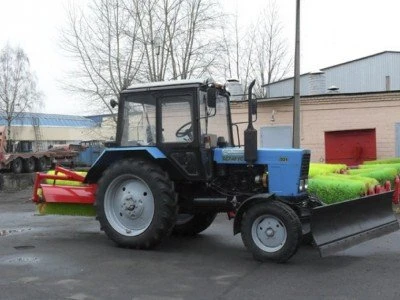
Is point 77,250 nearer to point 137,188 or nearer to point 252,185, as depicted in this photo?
point 137,188

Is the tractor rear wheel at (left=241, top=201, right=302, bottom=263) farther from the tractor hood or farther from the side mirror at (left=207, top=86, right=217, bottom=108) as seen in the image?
the side mirror at (left=207, top=86, right=217, bottom=108)

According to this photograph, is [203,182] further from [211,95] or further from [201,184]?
[211,95]

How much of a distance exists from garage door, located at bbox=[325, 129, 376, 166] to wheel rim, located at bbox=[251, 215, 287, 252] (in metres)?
13.2

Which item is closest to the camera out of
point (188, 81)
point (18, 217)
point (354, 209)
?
point (354, 209)

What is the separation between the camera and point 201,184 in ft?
28.3

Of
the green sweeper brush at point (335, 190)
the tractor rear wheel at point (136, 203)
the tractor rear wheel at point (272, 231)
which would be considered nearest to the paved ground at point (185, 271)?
the tractor rear wheel at point (272, 231)

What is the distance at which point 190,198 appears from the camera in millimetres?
8758

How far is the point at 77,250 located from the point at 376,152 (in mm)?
13931

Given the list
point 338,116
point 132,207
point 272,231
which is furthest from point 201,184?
point 338,116

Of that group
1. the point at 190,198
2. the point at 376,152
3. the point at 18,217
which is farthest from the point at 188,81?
the point at 376,152

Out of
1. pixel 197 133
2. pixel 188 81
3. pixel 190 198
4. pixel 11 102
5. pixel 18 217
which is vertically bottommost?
pixel 18 217

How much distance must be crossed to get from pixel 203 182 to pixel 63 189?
103 inches

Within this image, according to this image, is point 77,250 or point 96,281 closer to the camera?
point 96,281

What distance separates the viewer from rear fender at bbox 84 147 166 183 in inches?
336
